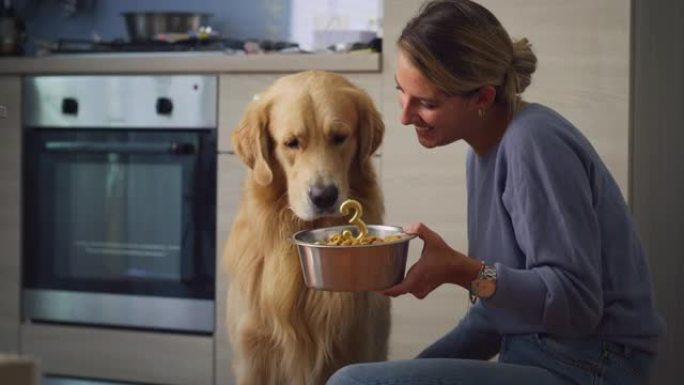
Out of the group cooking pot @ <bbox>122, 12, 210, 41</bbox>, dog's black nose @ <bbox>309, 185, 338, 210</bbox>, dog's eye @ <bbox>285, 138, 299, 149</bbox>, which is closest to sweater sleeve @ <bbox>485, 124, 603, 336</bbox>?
dog's black nose @ <bbox>309, 185, 338, 210</bbox>

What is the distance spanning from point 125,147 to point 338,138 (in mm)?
1343

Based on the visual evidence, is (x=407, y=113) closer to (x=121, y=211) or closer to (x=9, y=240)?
(x=121, y=211)

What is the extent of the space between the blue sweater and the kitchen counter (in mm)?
1238

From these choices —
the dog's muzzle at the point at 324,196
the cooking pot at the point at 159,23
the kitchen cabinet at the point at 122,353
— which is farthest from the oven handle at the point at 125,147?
the dog's muzzle at the point at 324,196

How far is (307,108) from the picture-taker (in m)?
1.96

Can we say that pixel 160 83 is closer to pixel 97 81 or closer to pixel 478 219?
pixel 97 81

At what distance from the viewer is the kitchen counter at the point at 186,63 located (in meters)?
2.75

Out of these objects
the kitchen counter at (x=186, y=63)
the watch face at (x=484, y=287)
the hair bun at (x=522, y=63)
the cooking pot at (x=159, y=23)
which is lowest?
the watch face at (x=484, y=287)

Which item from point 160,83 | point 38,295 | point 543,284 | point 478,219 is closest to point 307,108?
point 478,219

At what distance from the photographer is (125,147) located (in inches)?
123

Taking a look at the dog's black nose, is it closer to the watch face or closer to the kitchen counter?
the watch face

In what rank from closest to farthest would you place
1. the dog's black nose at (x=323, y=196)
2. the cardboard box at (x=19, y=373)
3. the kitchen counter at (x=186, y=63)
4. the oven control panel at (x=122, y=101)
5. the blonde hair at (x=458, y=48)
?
the cardboard box at (x=19, y=373)
the blonde hair at (x=458, y=48)
the dog's black nose at (x=323, y=196)
the kitchen counter at (x=186, y=63)
the oven control panel at (x=122, y=101)

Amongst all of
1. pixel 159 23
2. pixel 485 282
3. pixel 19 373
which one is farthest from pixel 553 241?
pixel 159 23

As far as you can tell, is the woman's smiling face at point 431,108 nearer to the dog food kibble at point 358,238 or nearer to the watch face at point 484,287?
the dog food kibble at point 358,238
